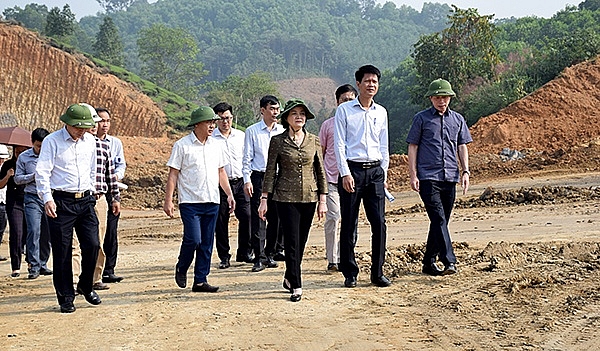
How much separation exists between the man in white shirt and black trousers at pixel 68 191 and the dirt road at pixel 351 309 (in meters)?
0.43

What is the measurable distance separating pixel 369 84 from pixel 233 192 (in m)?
3.04

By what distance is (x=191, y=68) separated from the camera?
303 feet

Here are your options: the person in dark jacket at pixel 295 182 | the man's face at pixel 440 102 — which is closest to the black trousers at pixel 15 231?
the person in dark jacket at pixel 295 182

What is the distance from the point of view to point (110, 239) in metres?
9.32

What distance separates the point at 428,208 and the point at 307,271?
1.74 metres

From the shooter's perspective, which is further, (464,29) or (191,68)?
(191,68)

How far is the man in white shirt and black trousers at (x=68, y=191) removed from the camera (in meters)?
7.59

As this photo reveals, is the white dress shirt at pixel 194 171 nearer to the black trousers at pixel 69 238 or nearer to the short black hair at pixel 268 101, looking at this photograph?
the black trousers at pixel 69 238

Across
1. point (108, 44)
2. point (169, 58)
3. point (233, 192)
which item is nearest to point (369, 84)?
point (233, 192)

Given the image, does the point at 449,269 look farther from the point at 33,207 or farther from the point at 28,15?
the point at 28,15

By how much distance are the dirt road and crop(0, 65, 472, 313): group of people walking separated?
0.31 m

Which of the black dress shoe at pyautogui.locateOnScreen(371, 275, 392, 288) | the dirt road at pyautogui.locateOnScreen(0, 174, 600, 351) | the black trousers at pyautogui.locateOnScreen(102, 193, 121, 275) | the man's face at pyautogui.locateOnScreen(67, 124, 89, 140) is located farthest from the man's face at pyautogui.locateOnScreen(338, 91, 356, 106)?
the man's face at pyautogui.locateOnScreen(67, 124, 89, 140)

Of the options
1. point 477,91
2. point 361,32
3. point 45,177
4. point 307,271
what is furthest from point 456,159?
point 361,32

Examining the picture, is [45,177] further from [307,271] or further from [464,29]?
[464,29]
